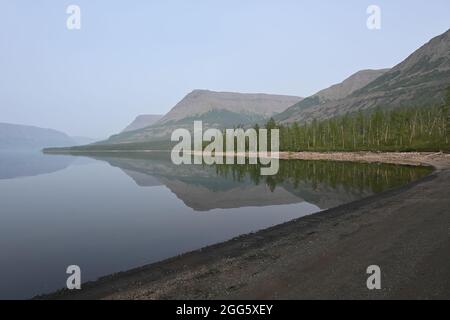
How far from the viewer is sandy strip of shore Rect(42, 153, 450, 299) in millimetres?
13102

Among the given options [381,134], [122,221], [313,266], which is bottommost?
[122,221]

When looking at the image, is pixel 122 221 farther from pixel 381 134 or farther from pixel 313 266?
pixel 381 134

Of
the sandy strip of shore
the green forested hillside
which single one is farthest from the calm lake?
the green forested hillside

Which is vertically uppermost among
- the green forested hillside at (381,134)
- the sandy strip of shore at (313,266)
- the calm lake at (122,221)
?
the green forested hillside at (381,134)

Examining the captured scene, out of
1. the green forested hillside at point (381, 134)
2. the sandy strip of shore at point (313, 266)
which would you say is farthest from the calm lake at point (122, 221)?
the green forested hillside at point (381, 134)

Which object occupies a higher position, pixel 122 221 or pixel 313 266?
pixel 313 266

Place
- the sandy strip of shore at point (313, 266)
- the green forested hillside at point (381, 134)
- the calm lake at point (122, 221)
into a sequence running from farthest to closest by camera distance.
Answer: the green forested hillside at point (381, 134), the calm lake at point (122, 221), the sandy strip of shore at point (313, 266)

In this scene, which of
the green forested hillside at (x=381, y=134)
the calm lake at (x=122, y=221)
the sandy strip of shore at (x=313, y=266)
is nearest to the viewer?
the sandy strip of shore at (x=313, y=266)

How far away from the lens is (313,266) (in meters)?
15.8

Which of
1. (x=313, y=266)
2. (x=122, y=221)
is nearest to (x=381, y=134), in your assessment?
(x=122, y=221)

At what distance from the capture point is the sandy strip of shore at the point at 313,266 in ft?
43.0

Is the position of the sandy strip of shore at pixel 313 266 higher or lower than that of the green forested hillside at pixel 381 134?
lower

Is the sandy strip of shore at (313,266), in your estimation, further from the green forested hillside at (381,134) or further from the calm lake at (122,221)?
the green forested hillside at (381,134)
